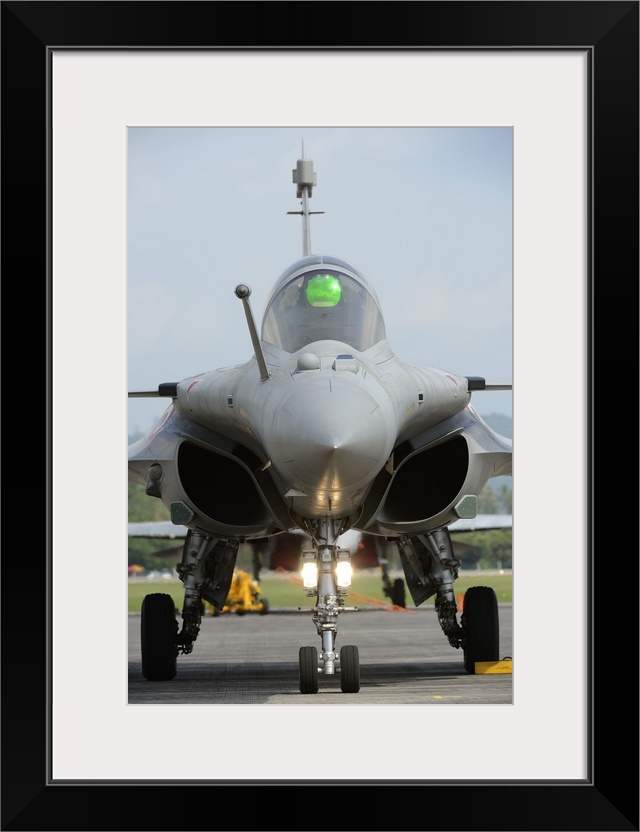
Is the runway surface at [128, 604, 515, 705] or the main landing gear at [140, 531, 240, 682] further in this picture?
the main landing gear at [140, 531, 240, 682]

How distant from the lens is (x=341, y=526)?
32.5 ft

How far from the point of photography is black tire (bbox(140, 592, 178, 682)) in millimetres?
11688

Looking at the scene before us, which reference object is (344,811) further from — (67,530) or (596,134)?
(596,134)

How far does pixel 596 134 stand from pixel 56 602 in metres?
3.87

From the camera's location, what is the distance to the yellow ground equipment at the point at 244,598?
34.9m

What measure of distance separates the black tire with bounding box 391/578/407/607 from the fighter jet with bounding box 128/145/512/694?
2164cm

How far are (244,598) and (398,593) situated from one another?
4.59 metres

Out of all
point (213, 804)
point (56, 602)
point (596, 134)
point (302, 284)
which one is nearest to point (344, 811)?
point (213, 804)

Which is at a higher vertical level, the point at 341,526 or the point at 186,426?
the point at 186,426

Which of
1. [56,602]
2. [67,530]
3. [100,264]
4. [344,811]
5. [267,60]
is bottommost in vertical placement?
[344,811]

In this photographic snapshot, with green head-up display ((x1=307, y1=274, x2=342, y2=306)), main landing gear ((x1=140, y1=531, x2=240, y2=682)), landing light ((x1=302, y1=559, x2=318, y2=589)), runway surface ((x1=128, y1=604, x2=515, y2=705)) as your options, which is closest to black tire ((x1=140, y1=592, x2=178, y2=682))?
main landing gear ((x1=140, y1=531, x2=240, y2=682))

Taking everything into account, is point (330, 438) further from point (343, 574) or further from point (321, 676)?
point (321, 676)

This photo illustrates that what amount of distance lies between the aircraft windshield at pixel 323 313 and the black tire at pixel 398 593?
24.2 meters

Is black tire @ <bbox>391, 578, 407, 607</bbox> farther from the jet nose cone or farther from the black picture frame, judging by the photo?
the black picture frame
